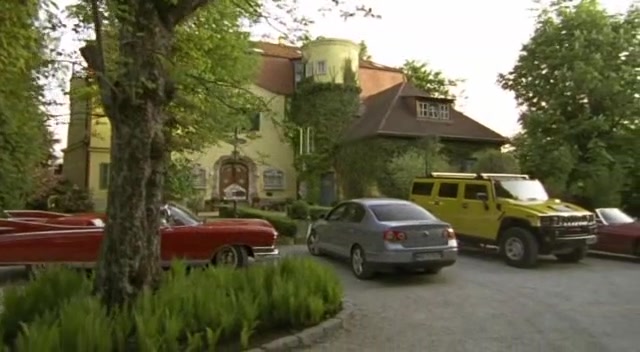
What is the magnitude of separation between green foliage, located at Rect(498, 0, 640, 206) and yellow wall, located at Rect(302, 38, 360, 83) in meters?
11.5

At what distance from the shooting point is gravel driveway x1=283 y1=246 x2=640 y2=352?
22.2 ft

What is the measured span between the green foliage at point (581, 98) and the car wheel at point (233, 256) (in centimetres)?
1751

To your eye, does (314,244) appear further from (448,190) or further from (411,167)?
(411,167)

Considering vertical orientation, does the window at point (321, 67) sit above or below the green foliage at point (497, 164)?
above

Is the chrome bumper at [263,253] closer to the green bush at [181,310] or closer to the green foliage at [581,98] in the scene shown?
the green bush at [181,310]

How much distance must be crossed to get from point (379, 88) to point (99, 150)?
19.6 m

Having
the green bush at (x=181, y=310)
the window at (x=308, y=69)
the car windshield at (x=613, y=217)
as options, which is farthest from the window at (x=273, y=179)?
the green bush at (x=181, y=310)

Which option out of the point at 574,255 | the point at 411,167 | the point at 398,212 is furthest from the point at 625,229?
the point at 411,167

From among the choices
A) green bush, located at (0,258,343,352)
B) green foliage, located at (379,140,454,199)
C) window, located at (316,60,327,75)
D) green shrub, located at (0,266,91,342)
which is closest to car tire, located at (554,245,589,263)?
green bush, located at (0,258,343,352)

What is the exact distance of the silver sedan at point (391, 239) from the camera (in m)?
10.6

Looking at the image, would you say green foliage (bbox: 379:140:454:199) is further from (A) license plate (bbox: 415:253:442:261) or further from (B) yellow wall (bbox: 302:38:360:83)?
(A) license plate (bbox: 415:253:442:261)

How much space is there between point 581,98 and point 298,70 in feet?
59.4

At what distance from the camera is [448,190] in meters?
15.7

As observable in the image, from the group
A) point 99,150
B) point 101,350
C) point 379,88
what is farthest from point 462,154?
point 101,350
